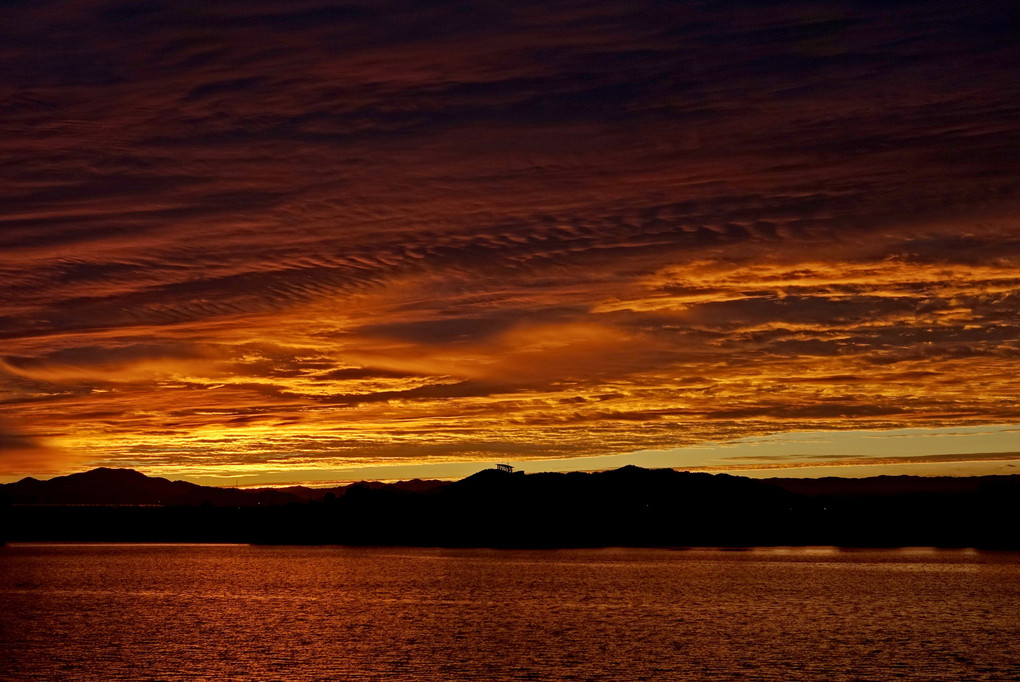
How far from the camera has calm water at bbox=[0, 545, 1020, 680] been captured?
7650 cm

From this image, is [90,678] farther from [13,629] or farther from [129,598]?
[129,598]

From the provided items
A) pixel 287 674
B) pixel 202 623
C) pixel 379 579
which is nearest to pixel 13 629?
pixel 202 623

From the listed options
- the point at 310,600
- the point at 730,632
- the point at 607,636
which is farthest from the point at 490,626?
the point at 310,600

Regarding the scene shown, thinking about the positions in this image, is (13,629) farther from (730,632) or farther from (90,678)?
(730,632)

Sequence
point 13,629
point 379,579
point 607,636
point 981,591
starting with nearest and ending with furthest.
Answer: point 607,636 < point 13,629 < point 981,591 < point 379,579

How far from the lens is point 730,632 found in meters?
99.2

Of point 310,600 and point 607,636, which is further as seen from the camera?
point 310,600

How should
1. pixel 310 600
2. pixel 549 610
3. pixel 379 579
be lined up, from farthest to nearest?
pixel 379 579 < pixel 310 600 < pixel 549 610

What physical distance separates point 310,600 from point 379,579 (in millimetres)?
51933

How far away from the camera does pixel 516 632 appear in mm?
102000

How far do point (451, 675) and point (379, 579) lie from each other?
122688 millimetres

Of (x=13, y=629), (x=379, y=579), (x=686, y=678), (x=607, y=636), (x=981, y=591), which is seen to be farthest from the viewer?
(x=379, y=579)

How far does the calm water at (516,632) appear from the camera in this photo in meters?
76.5

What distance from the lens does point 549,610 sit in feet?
415
